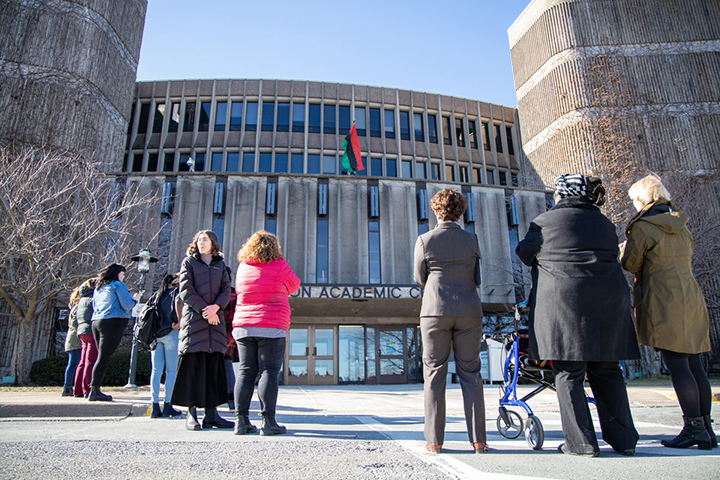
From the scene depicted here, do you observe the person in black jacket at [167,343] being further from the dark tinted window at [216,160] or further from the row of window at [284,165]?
the dark tinted window at [216,160]

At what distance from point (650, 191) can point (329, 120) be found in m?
28.3

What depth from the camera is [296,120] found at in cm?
3059

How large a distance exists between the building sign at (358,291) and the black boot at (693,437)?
587 inches

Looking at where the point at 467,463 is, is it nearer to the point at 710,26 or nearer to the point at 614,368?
the point at 614,368

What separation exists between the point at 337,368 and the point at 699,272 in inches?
600

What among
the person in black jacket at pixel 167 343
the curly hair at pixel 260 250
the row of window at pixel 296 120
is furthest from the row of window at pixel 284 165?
the curly hair at pixel 260 250

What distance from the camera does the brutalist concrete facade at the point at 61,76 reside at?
21.5m

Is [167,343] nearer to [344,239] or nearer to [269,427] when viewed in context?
[269,427]

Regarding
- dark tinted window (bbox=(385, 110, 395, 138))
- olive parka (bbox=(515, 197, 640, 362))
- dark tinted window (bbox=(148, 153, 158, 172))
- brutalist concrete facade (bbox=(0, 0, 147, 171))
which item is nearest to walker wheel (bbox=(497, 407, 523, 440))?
olive parka (bbox=(515, 197, 640, 362))

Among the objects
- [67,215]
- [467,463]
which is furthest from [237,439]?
[67,215]

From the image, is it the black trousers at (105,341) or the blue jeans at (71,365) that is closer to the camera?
the black trousers at (105,341)

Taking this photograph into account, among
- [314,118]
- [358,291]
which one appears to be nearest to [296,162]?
[314,118]

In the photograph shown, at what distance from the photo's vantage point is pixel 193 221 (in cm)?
2081

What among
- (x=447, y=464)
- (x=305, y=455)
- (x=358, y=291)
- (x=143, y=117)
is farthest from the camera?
(x=143, y=117)
